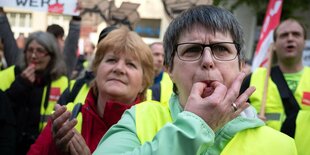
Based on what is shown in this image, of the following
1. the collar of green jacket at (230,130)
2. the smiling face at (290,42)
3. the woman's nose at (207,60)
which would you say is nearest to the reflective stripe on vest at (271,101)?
the smiling face at (290,42)

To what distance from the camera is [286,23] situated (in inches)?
149

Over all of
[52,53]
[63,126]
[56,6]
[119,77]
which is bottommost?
[52,53]

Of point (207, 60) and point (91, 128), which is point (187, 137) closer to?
point (207, 60)

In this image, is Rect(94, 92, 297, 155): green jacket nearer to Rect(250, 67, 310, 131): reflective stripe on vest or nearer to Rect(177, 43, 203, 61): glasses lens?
Rect(177, 43, 203, 61): glasses lens

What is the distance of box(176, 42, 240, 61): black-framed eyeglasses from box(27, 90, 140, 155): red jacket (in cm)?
70

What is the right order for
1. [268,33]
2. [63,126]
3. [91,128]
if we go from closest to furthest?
[63,126]
[91,128]
[268,33]

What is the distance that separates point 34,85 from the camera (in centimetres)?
355

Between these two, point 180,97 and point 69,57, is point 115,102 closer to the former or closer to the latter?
point 180,97

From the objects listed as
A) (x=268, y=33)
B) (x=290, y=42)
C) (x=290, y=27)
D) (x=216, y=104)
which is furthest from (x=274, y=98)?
(x=216, y=104)

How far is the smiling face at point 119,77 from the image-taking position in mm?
2332

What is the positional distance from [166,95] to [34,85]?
1.03 m

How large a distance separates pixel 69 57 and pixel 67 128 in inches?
93.4

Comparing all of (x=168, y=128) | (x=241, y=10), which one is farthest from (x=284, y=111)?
(x=241, y=10)

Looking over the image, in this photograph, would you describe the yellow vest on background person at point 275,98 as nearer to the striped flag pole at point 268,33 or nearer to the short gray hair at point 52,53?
the striped flag pole at point 268,33
